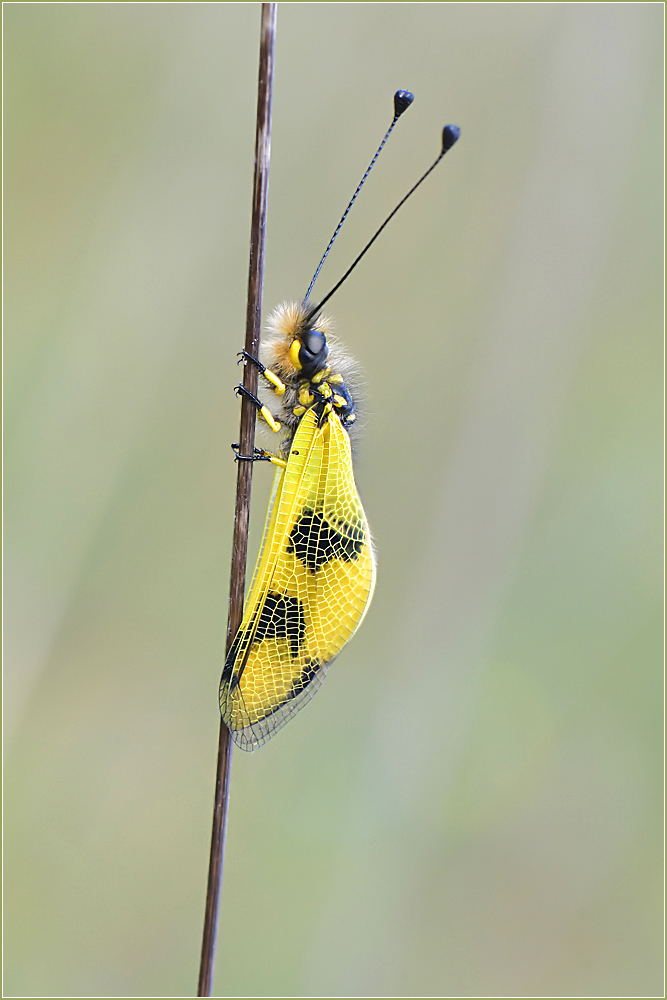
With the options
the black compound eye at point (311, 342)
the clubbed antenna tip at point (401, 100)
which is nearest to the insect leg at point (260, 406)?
the black compound eye at point (311, 342)

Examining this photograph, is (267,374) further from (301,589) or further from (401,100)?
(401,100)

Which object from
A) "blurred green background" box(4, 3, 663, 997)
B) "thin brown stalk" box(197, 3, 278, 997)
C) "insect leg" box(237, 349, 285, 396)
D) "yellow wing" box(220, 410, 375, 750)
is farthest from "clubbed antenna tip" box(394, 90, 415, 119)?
"blurred green background" box(4, 3, 663, 997)

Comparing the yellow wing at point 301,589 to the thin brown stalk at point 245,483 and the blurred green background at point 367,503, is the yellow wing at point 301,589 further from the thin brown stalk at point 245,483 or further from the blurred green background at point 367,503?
the blurred green background at point 367,503

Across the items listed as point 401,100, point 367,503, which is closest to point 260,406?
point 401,100

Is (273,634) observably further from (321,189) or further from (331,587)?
(321,189)

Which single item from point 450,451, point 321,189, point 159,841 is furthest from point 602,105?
point 159,841

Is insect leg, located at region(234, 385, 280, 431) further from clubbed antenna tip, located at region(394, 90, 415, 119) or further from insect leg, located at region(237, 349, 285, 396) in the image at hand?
clubbed antenna tip, located at region(394, 90, 415, 119)
